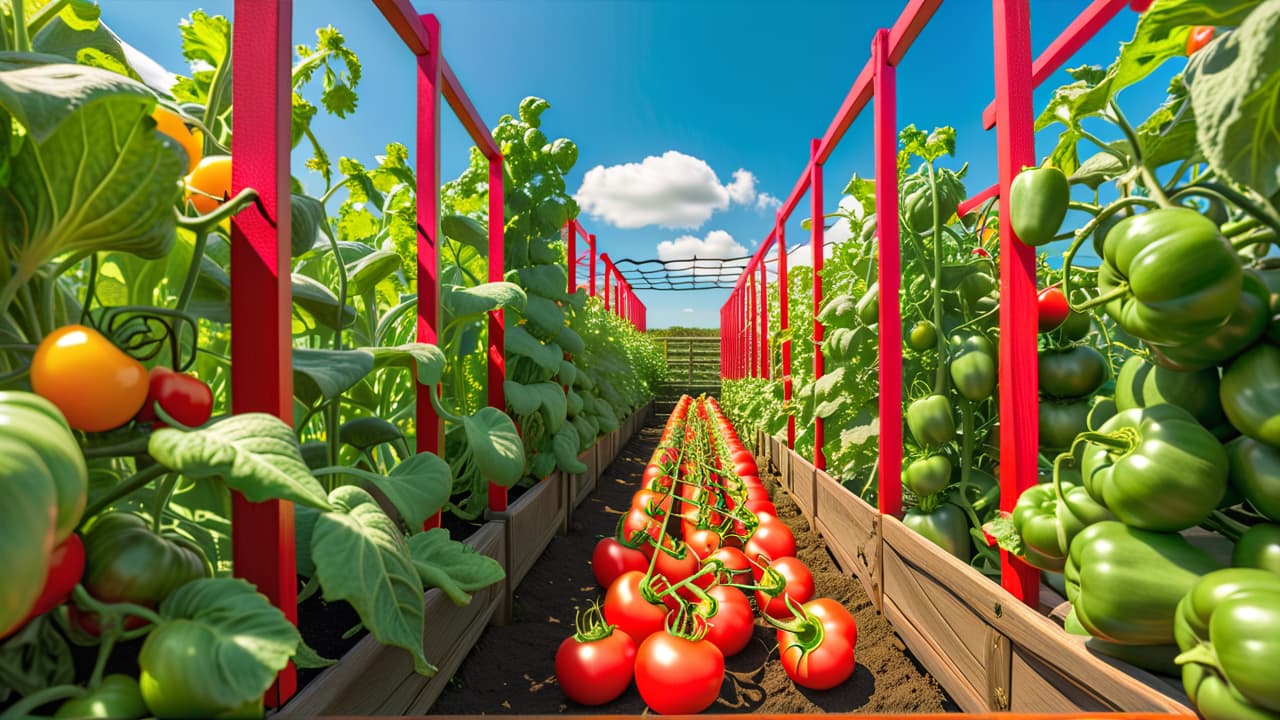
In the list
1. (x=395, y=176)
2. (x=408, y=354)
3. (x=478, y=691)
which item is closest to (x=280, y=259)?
(x=408, y=354)

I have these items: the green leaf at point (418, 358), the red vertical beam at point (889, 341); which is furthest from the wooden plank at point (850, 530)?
the green leaf at point (418, 358)

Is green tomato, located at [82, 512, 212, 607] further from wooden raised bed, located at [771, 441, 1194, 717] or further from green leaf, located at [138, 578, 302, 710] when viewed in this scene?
wooden raised bed, located at [771, 441, 1194, 717]

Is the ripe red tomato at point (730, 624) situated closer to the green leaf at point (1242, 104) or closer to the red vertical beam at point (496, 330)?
the red vertical beam at point (496, 330)

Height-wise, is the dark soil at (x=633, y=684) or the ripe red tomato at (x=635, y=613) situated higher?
the ripe red tomato at (x=635, y=613)

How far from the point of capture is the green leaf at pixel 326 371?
830 mm

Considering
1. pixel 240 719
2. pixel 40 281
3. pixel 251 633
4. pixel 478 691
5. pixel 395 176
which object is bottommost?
pixel 478 691

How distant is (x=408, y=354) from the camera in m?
1.12

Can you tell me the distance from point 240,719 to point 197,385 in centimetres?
35

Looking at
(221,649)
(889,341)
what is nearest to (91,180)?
(221,649)

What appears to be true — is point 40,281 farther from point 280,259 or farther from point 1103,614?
point 1103,614

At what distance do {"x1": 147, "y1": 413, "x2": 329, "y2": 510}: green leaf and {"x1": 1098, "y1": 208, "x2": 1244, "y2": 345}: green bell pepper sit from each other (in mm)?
939

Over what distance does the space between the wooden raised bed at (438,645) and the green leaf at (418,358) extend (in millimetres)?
478

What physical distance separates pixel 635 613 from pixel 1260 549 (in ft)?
4.18

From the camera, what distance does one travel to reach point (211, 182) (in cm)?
78
